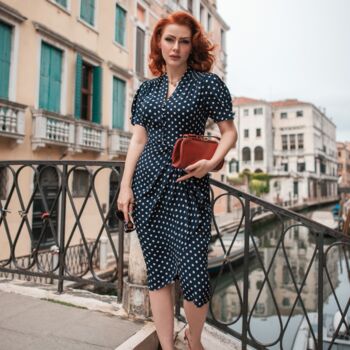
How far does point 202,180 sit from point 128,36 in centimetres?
1308

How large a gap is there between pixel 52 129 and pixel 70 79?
192cm

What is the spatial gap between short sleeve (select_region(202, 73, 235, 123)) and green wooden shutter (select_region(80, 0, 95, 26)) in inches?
432

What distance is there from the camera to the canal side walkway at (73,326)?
1.73 metres

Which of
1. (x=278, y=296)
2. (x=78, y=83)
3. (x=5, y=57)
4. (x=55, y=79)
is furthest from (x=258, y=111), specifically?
(x=5, y=57)

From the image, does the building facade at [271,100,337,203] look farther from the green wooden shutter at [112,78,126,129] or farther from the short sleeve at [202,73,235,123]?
the short sleeve at [202,73,235,123]

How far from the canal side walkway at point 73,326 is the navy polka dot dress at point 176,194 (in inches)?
19.1

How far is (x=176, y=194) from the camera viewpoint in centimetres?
148

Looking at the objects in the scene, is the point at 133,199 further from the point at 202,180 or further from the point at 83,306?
the point at 83,306

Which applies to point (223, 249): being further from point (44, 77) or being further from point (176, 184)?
point (44, 77)

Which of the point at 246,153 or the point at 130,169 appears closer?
the point at 130,169

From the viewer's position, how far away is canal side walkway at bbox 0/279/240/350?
173 cm

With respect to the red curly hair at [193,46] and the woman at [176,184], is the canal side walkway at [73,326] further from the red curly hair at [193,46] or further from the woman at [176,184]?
the red curly hair at [193,46]

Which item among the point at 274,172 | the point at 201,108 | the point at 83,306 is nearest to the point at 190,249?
the point at 201,108

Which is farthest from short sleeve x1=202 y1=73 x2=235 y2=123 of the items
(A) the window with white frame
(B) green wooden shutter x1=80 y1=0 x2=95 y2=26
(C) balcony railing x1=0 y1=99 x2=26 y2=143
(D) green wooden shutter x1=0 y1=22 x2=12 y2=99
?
(A) the window with white frame
